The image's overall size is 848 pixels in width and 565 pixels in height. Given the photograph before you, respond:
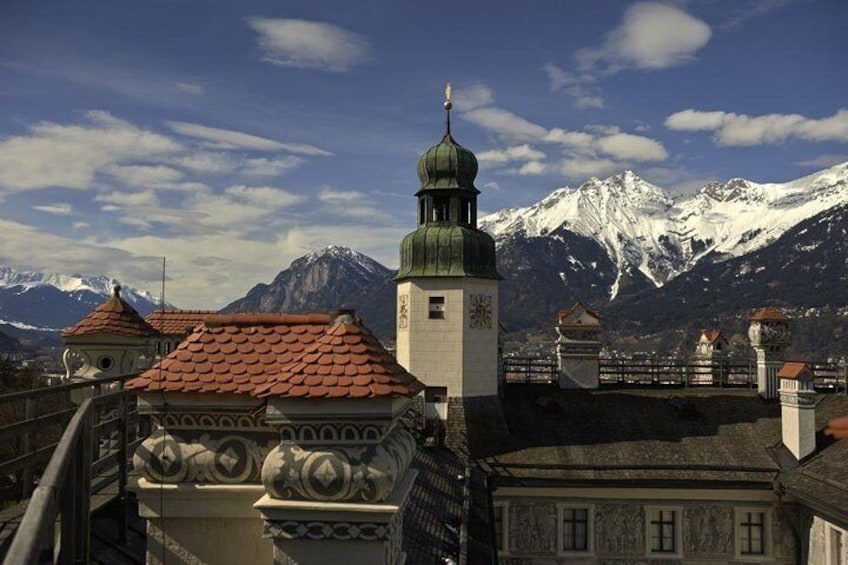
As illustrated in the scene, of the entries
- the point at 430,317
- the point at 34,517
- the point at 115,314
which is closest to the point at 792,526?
the point at 430,317

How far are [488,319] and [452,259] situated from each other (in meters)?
2.51

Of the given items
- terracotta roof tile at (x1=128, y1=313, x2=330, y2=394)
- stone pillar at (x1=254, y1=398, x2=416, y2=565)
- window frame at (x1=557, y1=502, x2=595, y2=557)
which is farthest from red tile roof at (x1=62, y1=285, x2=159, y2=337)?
window frame at (x1=557, y1=502, x2=595, y2=557)

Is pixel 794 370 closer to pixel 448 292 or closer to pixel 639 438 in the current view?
pixel 639 438

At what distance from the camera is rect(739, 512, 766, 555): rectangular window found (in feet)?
76.3

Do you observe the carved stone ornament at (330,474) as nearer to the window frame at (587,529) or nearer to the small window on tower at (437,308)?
the window frame at (587,529)

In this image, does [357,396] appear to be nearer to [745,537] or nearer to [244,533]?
[244,533]

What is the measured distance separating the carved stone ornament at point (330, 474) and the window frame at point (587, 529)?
61.2 feet

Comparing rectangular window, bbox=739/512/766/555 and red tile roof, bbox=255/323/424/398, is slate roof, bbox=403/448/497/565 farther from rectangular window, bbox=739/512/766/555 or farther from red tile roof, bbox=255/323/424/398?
rectangular window, bbox=739/512/766/555

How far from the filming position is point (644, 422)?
26625 mm

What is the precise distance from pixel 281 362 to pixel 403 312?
1895 centimetres

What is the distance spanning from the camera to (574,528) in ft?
78.0

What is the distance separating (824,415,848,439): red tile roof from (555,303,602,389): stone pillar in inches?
337

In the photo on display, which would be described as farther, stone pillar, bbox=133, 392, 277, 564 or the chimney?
the chimney

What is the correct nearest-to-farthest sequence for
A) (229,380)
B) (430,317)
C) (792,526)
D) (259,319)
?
1. (229,380)
2. (259,319)
3. (792,526)
4. (430,317)
